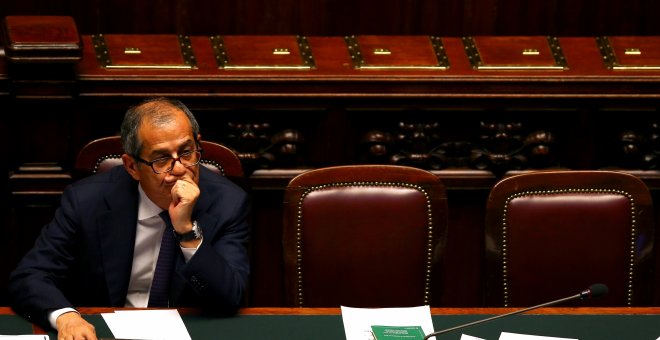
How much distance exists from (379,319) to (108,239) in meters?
0.77

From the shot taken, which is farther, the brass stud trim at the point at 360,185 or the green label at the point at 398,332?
the brass stud trim at the point at 360,185

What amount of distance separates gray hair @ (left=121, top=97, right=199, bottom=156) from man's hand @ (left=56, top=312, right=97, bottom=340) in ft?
1.61

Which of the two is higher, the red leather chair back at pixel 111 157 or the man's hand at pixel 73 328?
the red leather chair back at pixel 111 157

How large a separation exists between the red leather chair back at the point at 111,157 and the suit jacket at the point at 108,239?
162 mm

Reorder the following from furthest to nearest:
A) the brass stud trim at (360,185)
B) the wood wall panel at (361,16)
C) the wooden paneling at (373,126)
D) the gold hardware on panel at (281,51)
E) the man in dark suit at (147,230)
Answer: the wood wall panel at (361,16) → the gold hardware on panel at (281,51) → the wooden paneling at (373,126) → the brass stud trim at (360,185) → the man in dark suit at (147,230)

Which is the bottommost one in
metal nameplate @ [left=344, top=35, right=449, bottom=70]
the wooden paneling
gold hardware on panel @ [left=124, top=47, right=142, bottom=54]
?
the wooden paneling

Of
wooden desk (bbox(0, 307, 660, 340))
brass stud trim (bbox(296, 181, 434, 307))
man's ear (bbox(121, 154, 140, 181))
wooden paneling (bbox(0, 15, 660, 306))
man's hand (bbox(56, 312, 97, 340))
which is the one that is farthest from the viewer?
wooden paneling (bbox(0, 15, 660, 306))

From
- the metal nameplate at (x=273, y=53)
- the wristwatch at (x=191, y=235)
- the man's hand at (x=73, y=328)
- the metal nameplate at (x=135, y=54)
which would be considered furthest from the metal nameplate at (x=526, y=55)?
the man's hand at (x=73, y=328)

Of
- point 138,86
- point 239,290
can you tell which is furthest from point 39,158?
point 239,290

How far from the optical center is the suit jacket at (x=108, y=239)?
2748 mm

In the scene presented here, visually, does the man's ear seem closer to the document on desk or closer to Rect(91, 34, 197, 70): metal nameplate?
the document on desk

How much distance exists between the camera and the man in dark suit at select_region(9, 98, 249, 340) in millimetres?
2654

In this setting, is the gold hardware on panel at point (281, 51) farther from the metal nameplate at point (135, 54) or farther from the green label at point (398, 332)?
the green label at point (398, 332)

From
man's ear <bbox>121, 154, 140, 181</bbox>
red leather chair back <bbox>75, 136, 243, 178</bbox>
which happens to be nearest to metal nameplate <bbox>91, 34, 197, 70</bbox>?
red leather chair back <bbox>75, 136, 243, 178</bbox>
